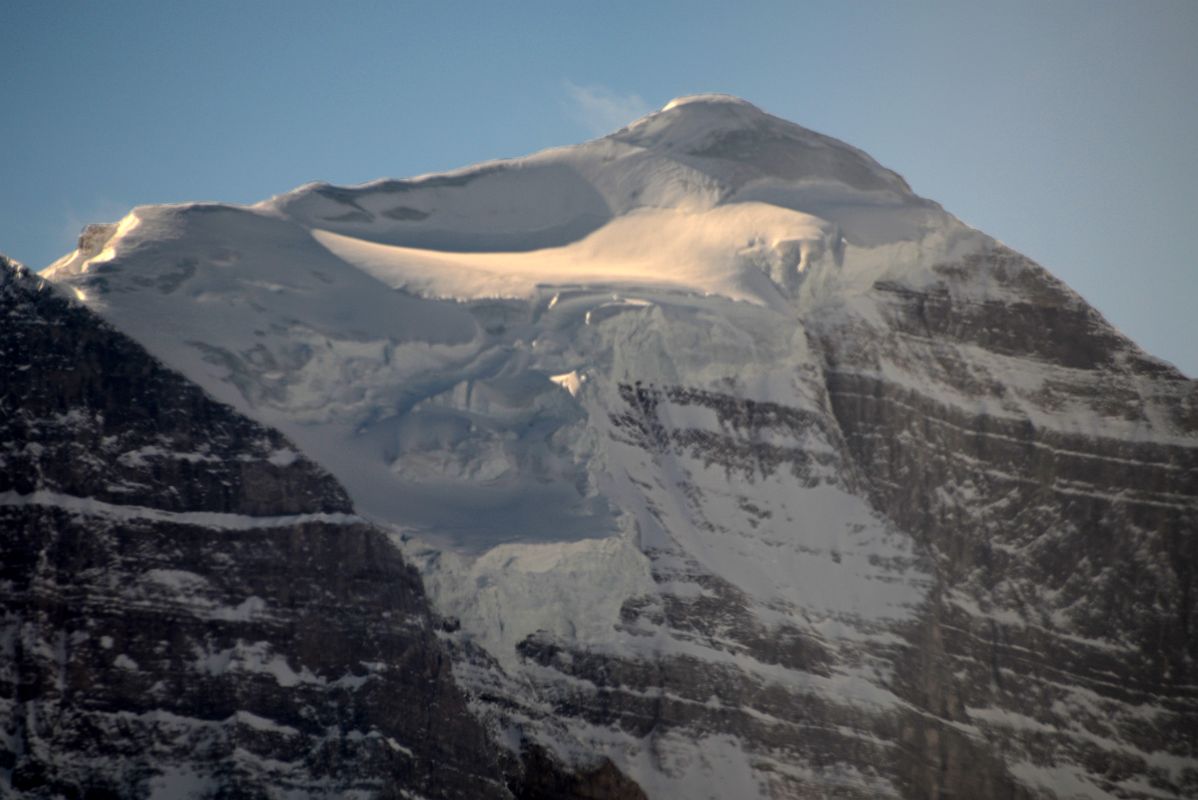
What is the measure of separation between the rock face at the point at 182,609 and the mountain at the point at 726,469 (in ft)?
1.73

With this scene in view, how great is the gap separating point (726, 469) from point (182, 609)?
24609 mm

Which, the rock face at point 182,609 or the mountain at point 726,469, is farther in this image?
the mountain at point 726,469

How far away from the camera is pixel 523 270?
325ft

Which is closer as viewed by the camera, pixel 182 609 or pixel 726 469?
pixel 182 609

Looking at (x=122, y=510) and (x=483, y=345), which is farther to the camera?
(x=483, y=345)

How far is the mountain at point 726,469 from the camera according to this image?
84.8 m

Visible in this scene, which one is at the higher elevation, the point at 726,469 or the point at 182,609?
the point at 726,469

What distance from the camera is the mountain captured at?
8475cm

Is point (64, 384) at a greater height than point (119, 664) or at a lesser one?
greater

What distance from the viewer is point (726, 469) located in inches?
3669

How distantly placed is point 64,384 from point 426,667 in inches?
667

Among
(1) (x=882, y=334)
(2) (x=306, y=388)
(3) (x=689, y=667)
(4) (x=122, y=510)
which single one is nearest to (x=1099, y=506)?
(1) (x=882, y=334)

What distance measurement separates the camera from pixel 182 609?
3140 inches

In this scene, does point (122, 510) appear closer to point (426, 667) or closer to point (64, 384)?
point (64, 384)
